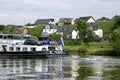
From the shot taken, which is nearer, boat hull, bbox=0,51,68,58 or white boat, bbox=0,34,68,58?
boat hull, bbox=0,51,68,58

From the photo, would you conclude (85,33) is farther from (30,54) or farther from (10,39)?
(30,54)

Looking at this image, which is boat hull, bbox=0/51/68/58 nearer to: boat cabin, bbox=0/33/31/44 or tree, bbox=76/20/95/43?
boat cabin, bbox=0/33/31/44

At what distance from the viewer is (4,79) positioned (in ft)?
120

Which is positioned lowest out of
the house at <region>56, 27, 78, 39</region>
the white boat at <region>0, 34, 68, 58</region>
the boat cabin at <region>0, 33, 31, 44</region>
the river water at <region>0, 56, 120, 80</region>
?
the river water at <region>0, 56, 120, 80</region>

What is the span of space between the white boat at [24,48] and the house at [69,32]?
9238 cm

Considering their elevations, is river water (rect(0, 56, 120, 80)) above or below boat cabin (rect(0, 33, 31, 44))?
below

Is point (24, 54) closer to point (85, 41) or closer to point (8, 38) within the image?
point (8, 38)

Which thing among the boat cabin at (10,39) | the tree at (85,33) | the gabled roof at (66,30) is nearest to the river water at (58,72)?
the boat cabin at (10,39)

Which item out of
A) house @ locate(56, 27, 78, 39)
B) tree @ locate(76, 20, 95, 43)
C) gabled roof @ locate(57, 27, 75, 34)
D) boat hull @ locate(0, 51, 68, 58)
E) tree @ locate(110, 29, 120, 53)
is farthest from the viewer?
gabled roof @ locate(57, 27, 75, 34)

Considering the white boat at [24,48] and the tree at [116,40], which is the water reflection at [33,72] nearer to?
the white boat at [24,48]

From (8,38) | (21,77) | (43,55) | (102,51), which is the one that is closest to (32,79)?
(21,77)

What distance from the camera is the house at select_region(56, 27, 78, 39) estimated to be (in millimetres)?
181400

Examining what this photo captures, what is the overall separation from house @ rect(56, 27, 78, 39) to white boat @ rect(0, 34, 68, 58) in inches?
3637

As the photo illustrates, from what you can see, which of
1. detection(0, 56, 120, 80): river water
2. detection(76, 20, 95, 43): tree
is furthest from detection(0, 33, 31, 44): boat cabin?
detection(76, 20, 95, 43): tree
